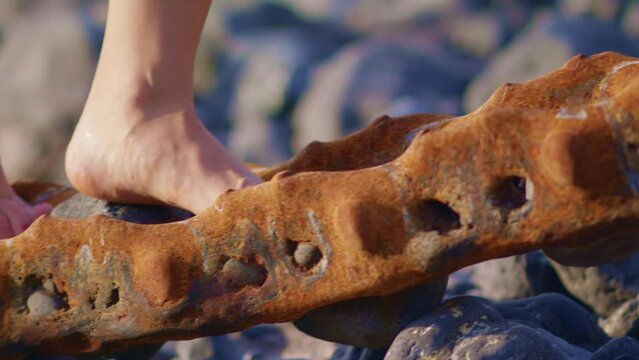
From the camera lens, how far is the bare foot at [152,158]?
2168 mm

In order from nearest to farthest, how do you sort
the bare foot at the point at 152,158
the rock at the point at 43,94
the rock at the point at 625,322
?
1. the bare foot at the point at 152,158
2. the rock at the point at 625,322
3. the rock at the point at 43,94

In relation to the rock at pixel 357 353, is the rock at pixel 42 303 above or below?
above

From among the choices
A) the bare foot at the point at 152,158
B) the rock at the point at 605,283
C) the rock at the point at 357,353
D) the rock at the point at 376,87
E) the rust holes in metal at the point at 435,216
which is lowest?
the rock at the point at 357,353

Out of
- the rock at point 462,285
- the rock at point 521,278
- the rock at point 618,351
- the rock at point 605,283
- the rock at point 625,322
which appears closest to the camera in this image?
the rock at point 618,351

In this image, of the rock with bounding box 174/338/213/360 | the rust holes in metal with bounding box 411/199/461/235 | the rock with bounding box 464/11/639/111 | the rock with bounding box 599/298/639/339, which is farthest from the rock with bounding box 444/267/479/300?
the rock with bounding box 464/11/639/111

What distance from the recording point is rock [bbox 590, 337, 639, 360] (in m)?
2.00

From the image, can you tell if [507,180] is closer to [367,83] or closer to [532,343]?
[532,343]

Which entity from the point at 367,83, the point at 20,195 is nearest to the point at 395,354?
the point at 20,195

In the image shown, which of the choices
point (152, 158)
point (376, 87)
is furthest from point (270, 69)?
point (152, 158)

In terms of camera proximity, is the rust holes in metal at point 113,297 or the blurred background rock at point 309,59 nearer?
the rust holes in metal at point 113,297

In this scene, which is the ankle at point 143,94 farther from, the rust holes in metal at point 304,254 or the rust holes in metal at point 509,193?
the rust holes in metal at point 509,193

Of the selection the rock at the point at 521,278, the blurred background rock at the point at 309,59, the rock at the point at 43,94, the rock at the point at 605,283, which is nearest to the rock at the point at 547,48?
the blurred background rock at the point at 309,59

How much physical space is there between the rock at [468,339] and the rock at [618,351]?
0.07 m

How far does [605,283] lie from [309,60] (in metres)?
3.37
